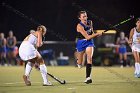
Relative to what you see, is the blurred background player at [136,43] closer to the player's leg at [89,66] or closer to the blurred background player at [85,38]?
the blurred background player at [85,38]

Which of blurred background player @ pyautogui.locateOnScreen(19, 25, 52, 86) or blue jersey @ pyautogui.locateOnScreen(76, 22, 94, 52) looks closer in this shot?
blurred background player @ pyautogui.locateOnScreen(19, 25, 52, 86)

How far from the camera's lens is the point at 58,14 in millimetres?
34250

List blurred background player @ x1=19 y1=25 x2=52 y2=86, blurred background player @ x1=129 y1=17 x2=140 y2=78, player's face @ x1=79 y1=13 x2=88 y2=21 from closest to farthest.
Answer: blurred background player @ x1=19 y1=25 x2=52 y2=86
player's face @ x1=79 y1=13 x2=88 y2=21
blurred background player @ x1=129 y1=17 x2=140 y2=78

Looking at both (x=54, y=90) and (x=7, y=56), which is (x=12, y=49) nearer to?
(x=7, y=56)

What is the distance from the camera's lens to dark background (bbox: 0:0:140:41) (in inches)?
1296

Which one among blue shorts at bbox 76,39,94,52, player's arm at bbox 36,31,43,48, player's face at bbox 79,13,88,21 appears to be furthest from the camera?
blue shorts at bbox 76,39,94,52

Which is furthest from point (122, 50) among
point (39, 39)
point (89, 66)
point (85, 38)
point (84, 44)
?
point (39, 39)

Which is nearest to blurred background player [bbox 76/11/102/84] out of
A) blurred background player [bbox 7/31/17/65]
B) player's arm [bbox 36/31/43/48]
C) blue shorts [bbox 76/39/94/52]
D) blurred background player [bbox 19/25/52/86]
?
blue shorts [bbox 76/39/94/52]

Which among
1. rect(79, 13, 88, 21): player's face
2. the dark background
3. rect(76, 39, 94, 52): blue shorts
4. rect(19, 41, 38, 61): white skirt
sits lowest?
rect(19, 41, 38, 61): white skirt

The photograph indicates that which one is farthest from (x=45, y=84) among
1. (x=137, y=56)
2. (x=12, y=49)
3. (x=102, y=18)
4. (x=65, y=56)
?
(x=102, y=18)

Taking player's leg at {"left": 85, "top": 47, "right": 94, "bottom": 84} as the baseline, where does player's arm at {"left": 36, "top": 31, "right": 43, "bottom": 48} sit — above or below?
above

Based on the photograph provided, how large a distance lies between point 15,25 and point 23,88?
20.2m

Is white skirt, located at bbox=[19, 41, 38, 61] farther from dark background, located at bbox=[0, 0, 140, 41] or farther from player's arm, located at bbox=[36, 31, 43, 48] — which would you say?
dark background, located at bbox=[0, 0, 140, 41]

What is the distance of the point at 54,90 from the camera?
42.7 ft
